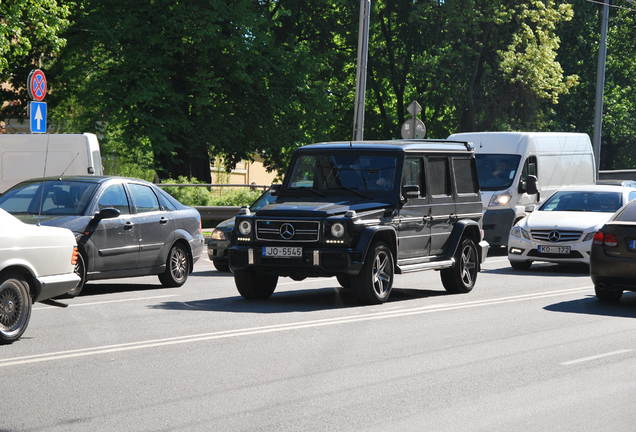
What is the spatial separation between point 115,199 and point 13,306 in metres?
5.38

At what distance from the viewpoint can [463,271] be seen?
16438 mm

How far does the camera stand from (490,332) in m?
11.8

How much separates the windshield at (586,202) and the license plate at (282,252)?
9.20 metres

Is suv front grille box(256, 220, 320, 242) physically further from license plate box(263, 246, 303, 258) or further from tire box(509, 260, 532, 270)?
tire box(509, 260, 532, 270)

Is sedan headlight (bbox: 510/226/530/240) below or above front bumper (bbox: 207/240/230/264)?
above

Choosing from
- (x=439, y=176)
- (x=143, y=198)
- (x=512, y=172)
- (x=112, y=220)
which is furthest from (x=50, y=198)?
(x=512, y=172)

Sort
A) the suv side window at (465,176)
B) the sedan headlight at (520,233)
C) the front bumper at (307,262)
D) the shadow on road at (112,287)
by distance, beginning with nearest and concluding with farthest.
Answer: the front bumper at (307,262)
the shadow on road at (112,287)
the suv side window at (465,176)
the sedan headlight at (520,233)

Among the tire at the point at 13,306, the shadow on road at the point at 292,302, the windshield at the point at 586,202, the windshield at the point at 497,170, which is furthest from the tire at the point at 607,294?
the windshield at the point at 497,170

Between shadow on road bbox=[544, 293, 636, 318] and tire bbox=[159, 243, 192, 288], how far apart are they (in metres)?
5.30

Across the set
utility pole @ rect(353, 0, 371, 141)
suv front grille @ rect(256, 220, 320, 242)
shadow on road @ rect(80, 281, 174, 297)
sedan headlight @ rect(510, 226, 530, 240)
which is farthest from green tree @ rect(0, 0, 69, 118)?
suv front grille @ rect(256, 220, 320, 242)

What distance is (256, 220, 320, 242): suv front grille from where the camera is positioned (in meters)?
14.0

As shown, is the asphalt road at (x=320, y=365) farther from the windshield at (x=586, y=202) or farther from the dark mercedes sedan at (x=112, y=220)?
the windshield at (x=586, y=202)

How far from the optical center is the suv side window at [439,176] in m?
15.9

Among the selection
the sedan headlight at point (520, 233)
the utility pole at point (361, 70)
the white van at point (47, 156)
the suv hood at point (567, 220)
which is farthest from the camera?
the utility pole at point (361, 70)
